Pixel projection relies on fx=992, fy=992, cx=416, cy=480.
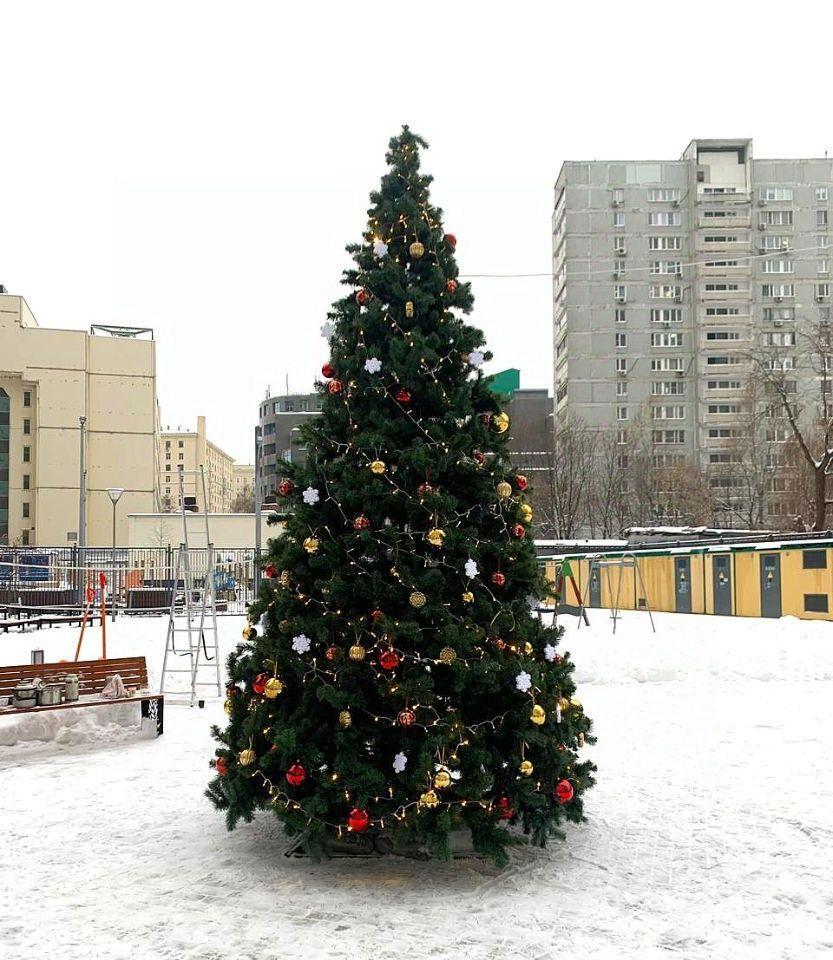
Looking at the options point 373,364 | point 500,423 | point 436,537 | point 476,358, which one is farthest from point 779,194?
point 436,537

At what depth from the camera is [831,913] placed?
16.1 ft

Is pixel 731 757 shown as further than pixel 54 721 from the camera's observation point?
No

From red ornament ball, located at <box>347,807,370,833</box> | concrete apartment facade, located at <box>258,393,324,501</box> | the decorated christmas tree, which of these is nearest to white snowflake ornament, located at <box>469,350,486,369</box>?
the decorated christmas tree

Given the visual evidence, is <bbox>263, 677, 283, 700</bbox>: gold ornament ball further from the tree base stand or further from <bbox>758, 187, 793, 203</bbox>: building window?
<bbox>758, 187, 793, 203</bbox>: building window

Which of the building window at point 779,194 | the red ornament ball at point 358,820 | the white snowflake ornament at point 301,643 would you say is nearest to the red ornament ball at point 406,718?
the red ornament ball at point 358,820

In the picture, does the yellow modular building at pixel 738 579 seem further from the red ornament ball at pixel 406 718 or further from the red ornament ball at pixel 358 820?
the red ornament ball at pixel 358 820

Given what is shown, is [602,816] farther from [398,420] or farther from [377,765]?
[398,420]

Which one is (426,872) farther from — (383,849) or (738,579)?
(738,579)

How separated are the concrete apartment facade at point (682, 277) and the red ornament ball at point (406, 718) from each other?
258 feet

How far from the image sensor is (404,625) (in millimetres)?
5434

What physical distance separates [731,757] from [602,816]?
2.61 metres

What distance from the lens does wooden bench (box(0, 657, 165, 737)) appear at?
33.1 ft

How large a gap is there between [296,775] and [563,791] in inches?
58.5

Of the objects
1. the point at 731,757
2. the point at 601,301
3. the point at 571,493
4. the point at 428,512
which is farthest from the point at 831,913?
the point at 601,301
